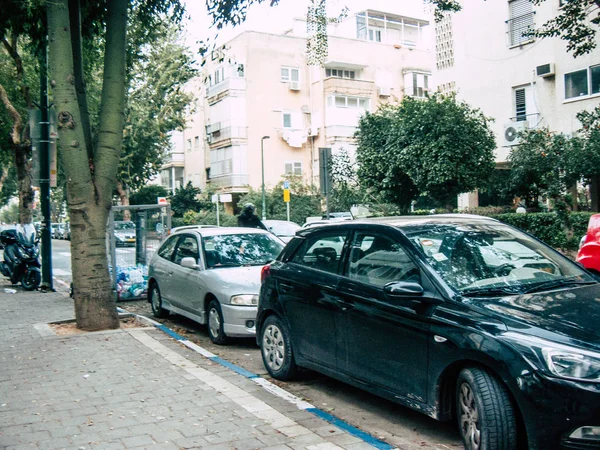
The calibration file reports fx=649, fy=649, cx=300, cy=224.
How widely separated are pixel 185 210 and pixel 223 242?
3986 cm

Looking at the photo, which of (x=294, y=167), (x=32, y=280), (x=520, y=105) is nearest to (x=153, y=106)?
(x=294, y=167)

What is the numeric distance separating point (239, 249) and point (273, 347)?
305cm

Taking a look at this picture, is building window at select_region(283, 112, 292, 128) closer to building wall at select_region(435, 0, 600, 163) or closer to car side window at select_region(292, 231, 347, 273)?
building wall at select_region(435, 0, 600, 163)

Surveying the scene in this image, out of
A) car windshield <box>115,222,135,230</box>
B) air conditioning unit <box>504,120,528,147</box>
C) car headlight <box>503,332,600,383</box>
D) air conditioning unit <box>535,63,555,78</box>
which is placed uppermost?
air conditioning unit <box>535,63,555,78</box>

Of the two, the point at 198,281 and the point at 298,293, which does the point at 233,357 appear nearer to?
the point at 198,281

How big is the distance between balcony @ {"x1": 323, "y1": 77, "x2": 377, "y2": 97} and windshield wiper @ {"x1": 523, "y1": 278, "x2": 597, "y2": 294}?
42.4m

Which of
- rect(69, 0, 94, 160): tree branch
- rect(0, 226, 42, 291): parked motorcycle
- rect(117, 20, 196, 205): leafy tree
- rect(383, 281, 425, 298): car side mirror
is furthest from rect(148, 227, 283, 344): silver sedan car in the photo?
rect(117, 20, 196, 205): leafy tree

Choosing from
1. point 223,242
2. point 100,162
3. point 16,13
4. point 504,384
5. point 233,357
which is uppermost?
point 16,13

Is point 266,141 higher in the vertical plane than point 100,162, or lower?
higher

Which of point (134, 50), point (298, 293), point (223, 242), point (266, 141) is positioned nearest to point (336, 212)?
point (266, 141)

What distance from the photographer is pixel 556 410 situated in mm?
3758

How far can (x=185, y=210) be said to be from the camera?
1919 inches

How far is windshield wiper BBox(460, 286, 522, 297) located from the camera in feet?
15.3

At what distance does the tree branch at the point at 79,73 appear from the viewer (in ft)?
30.1
